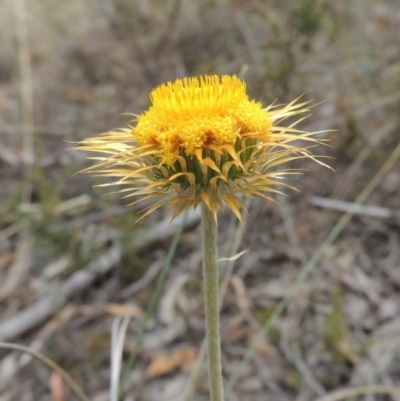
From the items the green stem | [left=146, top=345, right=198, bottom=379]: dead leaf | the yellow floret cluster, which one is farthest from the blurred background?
the green stem

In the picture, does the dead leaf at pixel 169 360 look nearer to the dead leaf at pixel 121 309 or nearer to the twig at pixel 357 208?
the dead leaf at pixel 121 309

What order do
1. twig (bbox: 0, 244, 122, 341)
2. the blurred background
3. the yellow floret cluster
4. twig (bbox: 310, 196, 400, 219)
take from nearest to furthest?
1. the yellow floret cluster
2. the blurred background
3. twig (bbox: 0, 244, 122, 341)
4. twig (bbox: 310, 196, 400, 219)

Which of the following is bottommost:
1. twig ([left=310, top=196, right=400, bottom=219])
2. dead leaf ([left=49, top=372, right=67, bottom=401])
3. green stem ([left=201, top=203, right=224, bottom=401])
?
dead leaf ([left=49, top=372, right=67, bottom=401])

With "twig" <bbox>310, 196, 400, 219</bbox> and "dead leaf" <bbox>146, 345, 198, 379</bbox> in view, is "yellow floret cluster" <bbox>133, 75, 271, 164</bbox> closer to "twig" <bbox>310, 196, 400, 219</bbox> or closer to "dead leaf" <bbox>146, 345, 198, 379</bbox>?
"dead leaf" <bbox>146, 345, 198, 379</bbox>

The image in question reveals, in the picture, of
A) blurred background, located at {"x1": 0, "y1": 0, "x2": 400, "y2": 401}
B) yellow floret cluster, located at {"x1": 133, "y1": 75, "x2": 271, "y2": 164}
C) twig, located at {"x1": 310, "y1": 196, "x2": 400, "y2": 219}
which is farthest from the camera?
twig, located at {"x1": 310, "y1": 196, "x2": 400, "y2": 219}

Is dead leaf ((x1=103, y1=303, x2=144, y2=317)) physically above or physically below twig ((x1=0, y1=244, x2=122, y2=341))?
below

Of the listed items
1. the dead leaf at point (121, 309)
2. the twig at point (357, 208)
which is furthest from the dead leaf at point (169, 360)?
the twig at point (357, 208)

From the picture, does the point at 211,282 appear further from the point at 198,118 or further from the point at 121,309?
the point at 121,309

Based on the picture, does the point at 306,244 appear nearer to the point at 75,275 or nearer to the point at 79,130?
the point at 75,275
